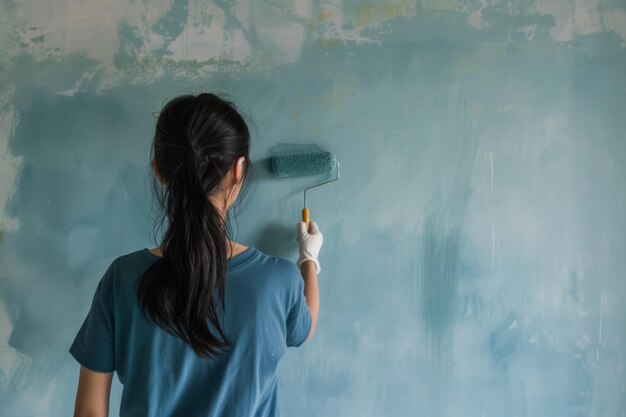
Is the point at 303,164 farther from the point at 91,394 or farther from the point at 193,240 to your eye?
the point at 91,394

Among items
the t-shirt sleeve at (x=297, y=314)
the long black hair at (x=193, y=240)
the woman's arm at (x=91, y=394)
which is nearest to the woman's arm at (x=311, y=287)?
the t-shirt sleeve at (x=297, y=314)

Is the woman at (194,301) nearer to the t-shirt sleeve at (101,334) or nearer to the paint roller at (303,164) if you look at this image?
the t-shirt sleeve at (101,334)

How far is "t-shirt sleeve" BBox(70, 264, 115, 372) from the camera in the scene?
2.95ft

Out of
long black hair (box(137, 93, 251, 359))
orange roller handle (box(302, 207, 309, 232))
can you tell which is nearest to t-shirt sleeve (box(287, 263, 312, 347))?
long black hair (box(137, 93, 251, 359))

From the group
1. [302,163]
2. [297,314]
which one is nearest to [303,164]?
[302,163]

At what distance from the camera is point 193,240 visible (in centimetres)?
85

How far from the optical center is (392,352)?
128 cm

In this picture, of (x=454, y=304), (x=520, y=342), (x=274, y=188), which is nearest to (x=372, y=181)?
(x=274, y=188)

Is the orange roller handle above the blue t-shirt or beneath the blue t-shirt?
above

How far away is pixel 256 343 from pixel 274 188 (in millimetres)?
464

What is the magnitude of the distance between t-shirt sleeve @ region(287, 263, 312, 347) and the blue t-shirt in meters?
0.01

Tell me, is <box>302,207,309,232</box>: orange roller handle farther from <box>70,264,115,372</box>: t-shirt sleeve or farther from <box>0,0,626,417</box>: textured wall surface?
<box>70,264,115,372</box>: t-shirt sleeve

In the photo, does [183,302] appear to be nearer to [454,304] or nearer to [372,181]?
[372,181]

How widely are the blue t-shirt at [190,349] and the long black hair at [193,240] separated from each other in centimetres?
3
